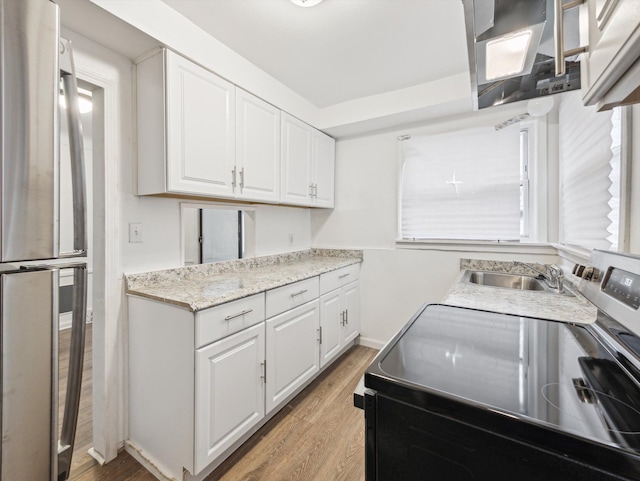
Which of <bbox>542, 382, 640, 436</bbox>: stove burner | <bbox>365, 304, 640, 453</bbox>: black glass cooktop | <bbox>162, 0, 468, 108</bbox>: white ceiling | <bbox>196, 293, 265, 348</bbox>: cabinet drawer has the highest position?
<bbox>162, 0, 468, 108</bbox>: white ceiling

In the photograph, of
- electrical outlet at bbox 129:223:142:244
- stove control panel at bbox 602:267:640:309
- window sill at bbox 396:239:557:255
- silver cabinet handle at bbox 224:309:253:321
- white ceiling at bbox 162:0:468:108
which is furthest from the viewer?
window sill at bbox 396:239:557:255

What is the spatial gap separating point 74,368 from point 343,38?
203 cm

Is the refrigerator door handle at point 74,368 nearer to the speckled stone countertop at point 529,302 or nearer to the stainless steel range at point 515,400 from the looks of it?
the stainless steel range at point 515,400

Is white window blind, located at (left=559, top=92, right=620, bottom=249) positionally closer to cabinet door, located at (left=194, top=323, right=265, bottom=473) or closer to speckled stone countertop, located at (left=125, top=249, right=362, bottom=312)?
speckled stone countertop, located at (left=125, top=249, right=362, bottom=312)

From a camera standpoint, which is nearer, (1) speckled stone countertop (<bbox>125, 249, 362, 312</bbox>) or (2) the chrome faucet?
(1) speckled stone countertop (<bbox>125, 249, 362, 312</bbox>)

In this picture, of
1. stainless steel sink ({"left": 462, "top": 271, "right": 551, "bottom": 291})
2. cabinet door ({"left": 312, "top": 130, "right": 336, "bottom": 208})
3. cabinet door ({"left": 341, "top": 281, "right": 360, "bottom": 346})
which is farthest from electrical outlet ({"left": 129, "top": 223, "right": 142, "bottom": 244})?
stainless steel sink ({"left": 462, "top": 271, "right": 551, "bottom": 291})

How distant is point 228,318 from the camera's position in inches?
56.2

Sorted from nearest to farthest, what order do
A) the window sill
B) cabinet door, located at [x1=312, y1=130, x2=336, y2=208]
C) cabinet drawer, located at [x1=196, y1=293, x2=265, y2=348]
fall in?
1. cabinet drawer, located at [x1=196, y1=293, x2=265, y2=348]
2. the window sill
3. cabinet door, located at [x1=312, y1=130, x2=336, y2=208]

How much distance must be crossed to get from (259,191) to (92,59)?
1109 mm

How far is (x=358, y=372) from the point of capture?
243 cm

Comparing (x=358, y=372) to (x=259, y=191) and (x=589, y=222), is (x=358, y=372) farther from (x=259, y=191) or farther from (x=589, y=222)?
(x=589, y=222)

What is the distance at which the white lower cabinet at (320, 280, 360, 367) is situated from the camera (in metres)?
2.29

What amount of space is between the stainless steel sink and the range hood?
47.2 inches

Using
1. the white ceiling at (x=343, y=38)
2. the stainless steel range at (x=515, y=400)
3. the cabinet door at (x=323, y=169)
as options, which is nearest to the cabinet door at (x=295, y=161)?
the cabinet door at (x=323, y=169)
